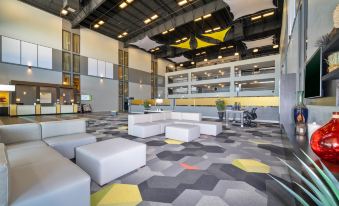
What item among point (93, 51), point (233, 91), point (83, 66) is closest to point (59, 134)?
point (83, 66)

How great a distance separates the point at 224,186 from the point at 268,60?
44.4ft

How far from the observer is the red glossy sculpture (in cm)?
109

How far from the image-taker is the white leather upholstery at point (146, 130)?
13.3ft

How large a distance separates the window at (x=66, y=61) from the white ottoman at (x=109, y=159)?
12.1 m

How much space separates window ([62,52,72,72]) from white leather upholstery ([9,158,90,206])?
41.6 ft

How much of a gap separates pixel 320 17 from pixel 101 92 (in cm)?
1453

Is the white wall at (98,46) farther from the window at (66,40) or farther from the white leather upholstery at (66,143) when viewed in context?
the white leather upholstery at (66,143)

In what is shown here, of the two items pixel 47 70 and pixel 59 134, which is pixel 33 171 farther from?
pixel 47 70

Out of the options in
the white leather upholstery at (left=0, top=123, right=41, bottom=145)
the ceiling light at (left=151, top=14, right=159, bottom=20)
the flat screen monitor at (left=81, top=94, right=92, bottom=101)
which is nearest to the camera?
the white leather upholstery at (left=0, top=123, right=41, bottom=145)

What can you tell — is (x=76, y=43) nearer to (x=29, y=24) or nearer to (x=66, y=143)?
(x=29, y=24)

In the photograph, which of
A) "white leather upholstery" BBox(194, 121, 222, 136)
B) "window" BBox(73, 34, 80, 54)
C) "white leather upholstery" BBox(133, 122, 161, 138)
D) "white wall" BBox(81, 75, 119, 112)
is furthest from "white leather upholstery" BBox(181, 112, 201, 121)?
"window" BBox(73, 34, 80, 54)

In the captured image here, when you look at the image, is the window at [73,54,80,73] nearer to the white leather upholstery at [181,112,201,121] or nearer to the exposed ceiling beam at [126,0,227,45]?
the exposed ceiling beam at [126,0,227,45]

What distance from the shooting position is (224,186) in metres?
1.80

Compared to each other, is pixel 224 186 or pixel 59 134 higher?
pixel 59 134
